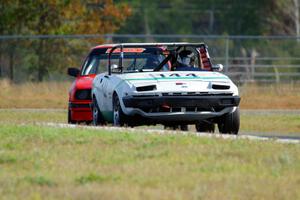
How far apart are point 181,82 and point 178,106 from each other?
408 mm

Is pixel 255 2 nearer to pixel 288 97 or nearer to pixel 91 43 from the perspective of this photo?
pixel 91 43

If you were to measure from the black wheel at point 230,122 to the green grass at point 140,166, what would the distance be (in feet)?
9.97

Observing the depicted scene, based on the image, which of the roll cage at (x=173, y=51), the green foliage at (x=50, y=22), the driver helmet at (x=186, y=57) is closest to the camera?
the roll cage at (x=173, y=51)

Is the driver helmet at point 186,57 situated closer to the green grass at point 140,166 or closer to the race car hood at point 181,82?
the race car hood at point 181,82

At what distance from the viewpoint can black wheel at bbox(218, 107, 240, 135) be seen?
58.9 ft

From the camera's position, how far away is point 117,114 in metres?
18.2

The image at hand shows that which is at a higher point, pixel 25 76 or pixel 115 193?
pixel 115 193

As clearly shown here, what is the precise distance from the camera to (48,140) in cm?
1436

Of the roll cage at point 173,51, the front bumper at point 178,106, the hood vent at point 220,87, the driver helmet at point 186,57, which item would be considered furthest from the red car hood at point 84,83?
the hood vent at point 220,87

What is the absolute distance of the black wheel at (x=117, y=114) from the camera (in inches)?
709

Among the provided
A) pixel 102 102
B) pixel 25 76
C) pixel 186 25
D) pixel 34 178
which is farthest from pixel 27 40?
pixel 186 25

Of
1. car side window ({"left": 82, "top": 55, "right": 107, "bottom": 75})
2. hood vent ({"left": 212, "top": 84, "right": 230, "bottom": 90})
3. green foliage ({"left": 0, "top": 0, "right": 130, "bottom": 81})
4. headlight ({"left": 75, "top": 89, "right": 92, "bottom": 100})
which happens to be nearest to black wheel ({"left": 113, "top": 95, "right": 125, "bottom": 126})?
hood vent ({"left": 212, "top": 84, "right": 230, "bottom": 90})

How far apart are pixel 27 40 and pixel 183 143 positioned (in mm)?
24827

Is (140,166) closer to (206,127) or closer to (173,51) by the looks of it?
(206,127)
